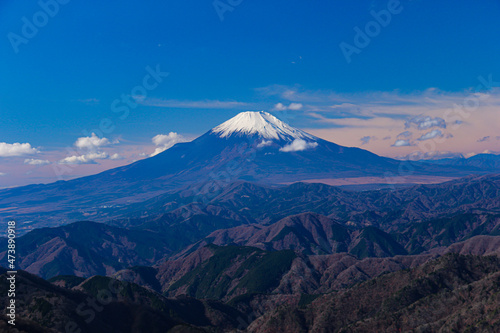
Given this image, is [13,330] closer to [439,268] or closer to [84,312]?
[84,312]

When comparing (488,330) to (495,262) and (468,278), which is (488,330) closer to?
(468,278)

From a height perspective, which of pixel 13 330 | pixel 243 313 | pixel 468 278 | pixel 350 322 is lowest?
pixel 243 313

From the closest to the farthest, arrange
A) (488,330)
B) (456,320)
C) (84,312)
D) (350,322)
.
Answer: (488,330) → (456,320) → (84,312) → (350,322)

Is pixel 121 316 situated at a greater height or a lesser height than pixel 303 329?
greater

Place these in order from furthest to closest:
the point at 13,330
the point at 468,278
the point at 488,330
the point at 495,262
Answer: the point at 495,262 → the point at 468,278 → the point at 488,330 → the point at 13,330

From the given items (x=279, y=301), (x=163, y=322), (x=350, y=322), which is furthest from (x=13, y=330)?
(x=279, y=301)

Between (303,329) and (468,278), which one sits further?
(468,278)

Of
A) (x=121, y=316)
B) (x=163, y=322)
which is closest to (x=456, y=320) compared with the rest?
(x=163, y=322)

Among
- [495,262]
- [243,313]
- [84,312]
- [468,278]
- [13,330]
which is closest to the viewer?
[13,330]

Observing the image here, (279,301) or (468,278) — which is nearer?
(468,278)
